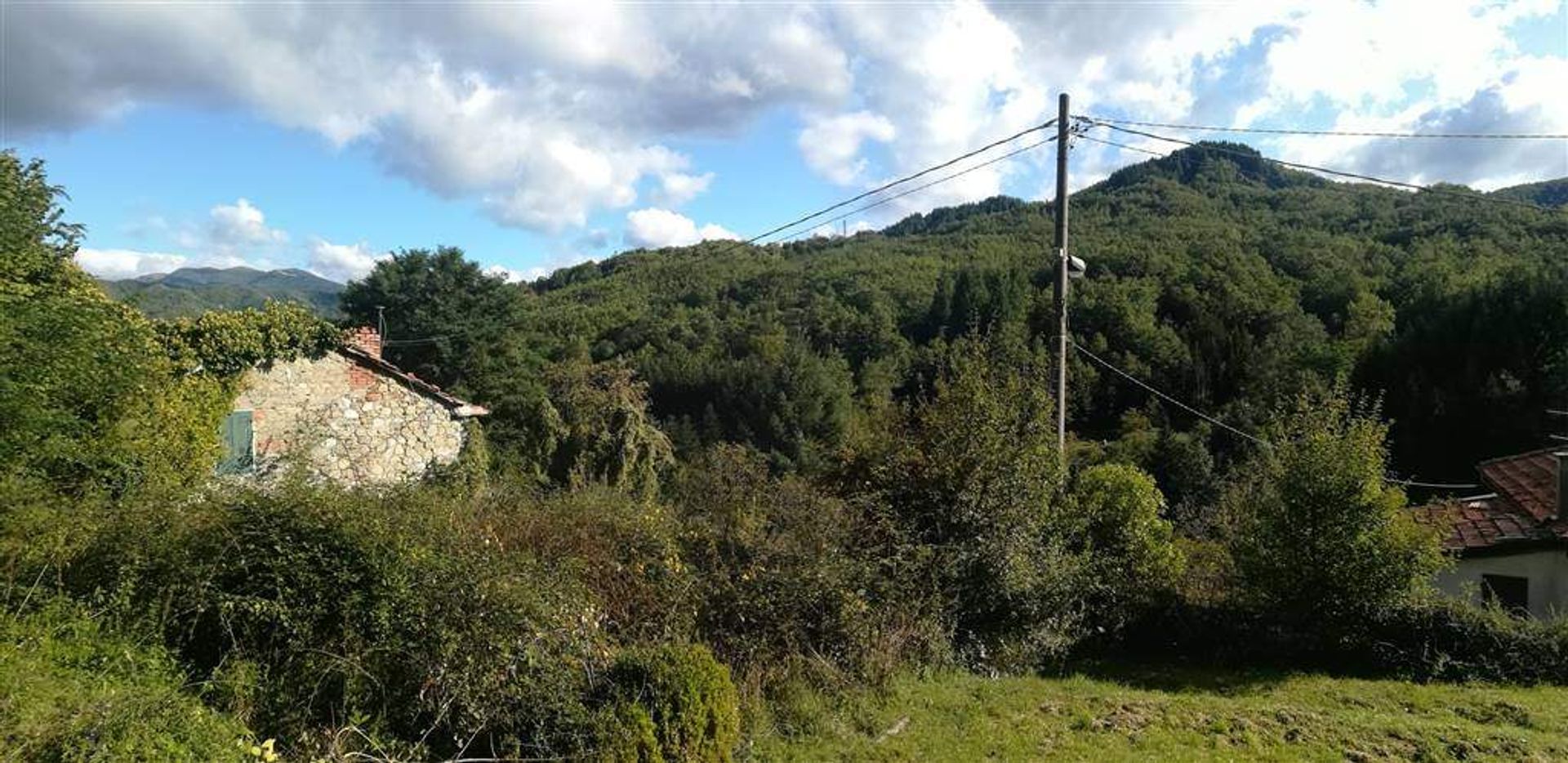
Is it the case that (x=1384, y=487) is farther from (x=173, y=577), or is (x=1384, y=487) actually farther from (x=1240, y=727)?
(x=173, y=577)

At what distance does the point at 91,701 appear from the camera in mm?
3807

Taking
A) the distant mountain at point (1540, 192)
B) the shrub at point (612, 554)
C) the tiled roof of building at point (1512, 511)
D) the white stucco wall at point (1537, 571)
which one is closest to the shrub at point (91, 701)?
the shrub at point (612, 554)

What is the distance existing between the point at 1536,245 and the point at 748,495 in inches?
1816

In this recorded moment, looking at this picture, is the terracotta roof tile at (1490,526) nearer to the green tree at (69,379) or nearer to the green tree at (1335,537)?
the green tree at (1335,537)

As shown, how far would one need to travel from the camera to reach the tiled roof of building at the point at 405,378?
1370cm

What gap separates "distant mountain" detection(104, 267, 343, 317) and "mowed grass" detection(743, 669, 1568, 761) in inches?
388

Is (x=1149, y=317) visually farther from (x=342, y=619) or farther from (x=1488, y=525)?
(x=342, y=619)

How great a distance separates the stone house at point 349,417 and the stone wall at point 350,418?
12 millimetres

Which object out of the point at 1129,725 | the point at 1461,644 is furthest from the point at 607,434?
the point at 1461,644

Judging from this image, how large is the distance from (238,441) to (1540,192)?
58.5 meters

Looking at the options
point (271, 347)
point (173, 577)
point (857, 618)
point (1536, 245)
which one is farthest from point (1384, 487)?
point (1536, 245)

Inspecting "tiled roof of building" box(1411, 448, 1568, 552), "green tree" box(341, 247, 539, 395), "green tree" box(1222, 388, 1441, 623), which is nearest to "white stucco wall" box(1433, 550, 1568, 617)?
"tiled roof of building" box(1411, 448, 1568, 552)

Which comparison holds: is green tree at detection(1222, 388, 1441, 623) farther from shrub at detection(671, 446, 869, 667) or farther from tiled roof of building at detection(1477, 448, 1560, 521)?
tiled roof of building at detection(1477, 448, 1560, 521)

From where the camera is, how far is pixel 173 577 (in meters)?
4.88
